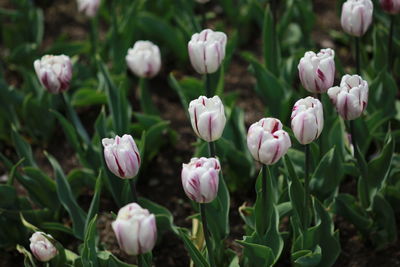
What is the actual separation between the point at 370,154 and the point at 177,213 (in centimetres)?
92

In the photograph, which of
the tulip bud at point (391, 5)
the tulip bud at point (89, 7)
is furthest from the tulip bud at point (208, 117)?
the tulip bud at point (89, 7)

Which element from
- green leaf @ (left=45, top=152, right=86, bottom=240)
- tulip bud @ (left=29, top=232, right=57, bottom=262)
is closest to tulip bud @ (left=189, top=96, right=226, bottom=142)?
tulip bud @ (left=29, top=232, right=57, bottom=262)

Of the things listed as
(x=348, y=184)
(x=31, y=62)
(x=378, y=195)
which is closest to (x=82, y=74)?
(x=31, y=62)

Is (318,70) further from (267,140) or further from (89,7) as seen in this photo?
(89,7)

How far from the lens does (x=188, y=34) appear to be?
3.43m

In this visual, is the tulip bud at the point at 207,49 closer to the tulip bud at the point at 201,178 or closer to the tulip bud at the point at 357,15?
the tulip bud at the point at 357,15

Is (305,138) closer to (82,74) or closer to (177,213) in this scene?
(177,213)

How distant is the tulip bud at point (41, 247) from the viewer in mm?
2453

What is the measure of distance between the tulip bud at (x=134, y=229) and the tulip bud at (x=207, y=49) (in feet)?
2.75

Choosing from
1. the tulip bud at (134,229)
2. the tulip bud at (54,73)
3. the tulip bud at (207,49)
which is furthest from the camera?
the tulip bud at (54,73)

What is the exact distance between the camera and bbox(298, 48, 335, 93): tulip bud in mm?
2354

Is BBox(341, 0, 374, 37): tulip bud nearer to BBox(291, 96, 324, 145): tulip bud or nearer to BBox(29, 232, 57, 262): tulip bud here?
BBox(291, 96, 324, 145): tulip bud

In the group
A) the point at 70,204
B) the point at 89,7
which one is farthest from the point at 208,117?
the point at 89,7

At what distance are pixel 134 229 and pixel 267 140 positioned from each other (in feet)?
1.57
